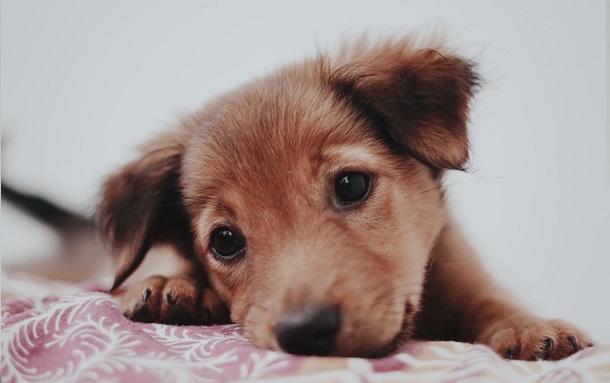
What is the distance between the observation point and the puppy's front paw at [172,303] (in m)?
2.00

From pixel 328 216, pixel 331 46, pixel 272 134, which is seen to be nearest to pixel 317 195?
pixel 328 216

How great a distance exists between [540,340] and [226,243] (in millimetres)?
1084

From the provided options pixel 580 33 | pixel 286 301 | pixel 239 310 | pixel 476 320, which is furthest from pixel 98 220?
pixel 580 33

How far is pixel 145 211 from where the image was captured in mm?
2258

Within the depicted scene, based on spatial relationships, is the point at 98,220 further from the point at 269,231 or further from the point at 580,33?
the point at 580,33

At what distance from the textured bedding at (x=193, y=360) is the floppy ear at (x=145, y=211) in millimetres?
512

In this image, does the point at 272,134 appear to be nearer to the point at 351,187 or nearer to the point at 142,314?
the point at 351,187

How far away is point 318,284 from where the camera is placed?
4.87ft

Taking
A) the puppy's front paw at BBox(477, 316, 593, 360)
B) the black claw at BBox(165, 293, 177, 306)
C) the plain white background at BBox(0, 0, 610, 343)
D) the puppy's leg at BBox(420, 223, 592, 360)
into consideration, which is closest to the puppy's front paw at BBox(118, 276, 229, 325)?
the black claw at BBox(165, 293, 177, 306)

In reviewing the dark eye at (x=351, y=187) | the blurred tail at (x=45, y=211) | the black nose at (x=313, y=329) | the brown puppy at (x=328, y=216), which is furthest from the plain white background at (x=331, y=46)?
the black nose at (x=313, y=329)

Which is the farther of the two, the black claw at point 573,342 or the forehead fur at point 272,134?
the forehead fur at point 272,134

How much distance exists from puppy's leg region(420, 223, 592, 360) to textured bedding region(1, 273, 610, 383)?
0.57 feet

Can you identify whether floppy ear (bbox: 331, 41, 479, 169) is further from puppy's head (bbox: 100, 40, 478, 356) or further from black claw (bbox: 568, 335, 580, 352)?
black claw (bbox: 568, 335, 580, 352)

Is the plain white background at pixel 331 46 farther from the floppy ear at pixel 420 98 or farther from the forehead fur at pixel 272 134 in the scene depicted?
the forehead fur at pixel 272 134
